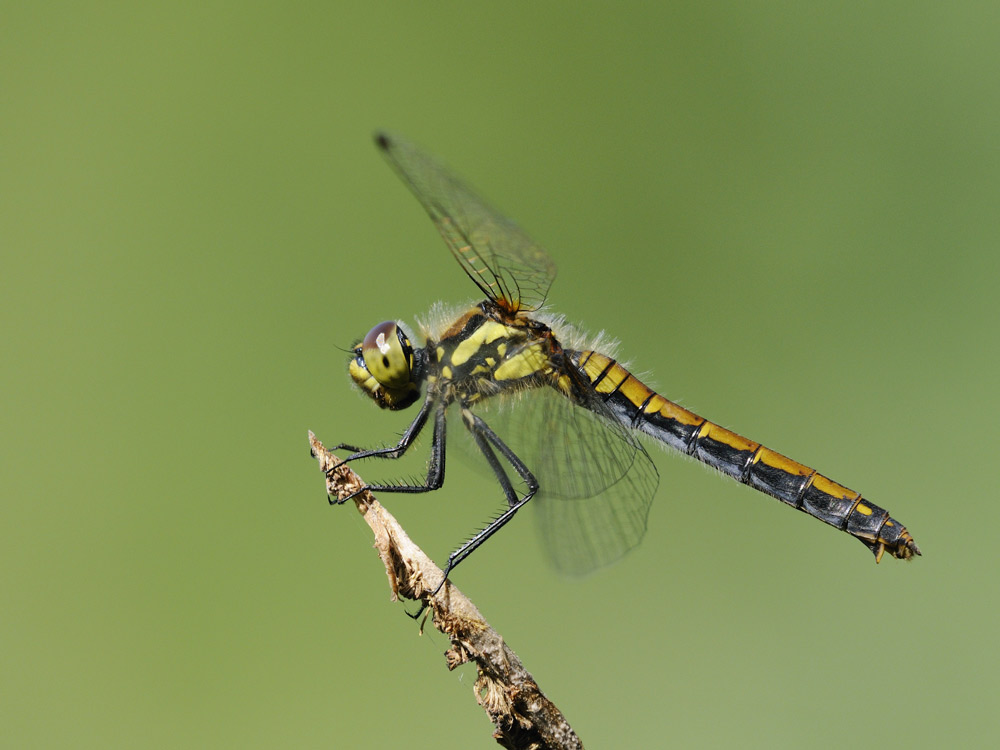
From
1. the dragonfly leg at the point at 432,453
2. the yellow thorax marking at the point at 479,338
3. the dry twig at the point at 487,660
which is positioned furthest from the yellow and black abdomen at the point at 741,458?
the dry twig at the point at 487,660

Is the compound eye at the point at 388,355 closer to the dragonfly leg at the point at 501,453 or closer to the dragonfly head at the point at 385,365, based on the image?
the dragonfly head at the point at 385,365

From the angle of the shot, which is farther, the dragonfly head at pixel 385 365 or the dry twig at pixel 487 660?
the dragonfly head at pixel 385 365

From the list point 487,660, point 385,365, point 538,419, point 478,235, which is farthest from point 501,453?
point 487,660

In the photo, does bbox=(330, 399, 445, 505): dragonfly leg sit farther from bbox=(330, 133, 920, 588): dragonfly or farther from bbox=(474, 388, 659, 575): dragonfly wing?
bbox=(474, 388, 659, 575): dragonfly wing

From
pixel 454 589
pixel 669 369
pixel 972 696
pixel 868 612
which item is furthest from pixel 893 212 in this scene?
pixel 454 589

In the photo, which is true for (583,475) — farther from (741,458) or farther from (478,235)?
(478,235)

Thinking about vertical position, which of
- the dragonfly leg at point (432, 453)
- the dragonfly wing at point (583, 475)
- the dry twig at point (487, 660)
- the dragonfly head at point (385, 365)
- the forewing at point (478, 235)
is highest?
the forewing at point (478, 235)

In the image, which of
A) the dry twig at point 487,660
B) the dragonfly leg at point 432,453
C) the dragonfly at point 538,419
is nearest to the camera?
the dry twig at point 487,660
